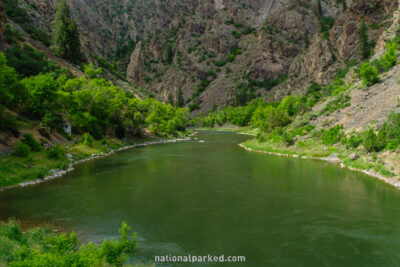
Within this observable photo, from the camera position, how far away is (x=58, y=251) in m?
10.4

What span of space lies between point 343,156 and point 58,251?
118 feet

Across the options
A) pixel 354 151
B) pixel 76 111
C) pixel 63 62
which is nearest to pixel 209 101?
pixel 63 62

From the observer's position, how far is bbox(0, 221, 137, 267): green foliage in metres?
8.76

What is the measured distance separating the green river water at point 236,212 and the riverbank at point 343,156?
1418 millimetres

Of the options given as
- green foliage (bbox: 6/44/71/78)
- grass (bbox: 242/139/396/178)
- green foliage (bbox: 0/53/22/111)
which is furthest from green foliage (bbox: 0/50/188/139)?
grass (bbox: 242/139/396/178)

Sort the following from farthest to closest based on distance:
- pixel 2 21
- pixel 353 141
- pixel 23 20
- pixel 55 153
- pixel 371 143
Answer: pixel 23 20 → pixel 2 21 → pixel 353 141 → pixel 55 153 → pixel 371 143

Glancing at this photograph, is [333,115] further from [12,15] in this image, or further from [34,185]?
[12,15]

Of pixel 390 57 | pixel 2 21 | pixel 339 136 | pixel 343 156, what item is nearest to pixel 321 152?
pixel 339 136

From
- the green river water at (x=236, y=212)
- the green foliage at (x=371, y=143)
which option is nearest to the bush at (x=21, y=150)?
the green river water at (x=236, y=212)

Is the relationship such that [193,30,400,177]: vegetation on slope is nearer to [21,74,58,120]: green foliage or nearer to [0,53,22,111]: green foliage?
[21,74,58,120]: green foliage

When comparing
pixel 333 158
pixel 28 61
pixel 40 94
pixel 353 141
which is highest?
pixel 28 61

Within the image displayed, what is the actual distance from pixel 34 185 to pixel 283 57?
582ft

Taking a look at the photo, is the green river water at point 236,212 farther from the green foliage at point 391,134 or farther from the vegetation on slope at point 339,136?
the green foliage at point 391,134

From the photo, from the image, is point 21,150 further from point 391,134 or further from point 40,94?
point 391,134
